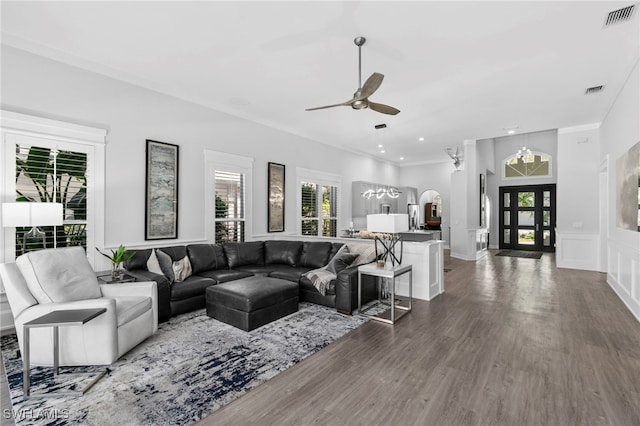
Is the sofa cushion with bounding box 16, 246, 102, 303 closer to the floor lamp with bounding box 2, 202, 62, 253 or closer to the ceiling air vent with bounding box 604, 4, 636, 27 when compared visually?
the floor lamp with bounding box 2, 202, 62, 253

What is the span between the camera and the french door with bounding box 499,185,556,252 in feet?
34.0

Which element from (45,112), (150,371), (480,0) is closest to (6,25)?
(45,112)

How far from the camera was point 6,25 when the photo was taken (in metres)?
3.21

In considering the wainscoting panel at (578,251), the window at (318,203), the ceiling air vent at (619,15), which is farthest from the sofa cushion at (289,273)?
the wainscoting panel at (578,251)

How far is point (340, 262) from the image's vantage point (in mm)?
4402

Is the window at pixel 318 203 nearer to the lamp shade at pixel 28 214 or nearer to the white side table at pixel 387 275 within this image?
the white side table at pixel 387 275

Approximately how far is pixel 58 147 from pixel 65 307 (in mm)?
2261

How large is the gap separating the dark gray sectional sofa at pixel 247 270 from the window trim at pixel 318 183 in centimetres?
167

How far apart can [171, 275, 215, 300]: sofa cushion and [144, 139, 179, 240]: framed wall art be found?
100 centimetres

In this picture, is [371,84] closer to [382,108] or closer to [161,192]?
[382,108]

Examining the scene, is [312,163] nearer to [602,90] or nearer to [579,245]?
[602,90]

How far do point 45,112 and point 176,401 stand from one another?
3.72 meters

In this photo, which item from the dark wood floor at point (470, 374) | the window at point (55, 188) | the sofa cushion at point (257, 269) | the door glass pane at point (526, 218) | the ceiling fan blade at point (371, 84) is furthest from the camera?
the door glass pane at point (526, 218)

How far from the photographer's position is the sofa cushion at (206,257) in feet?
15.2
